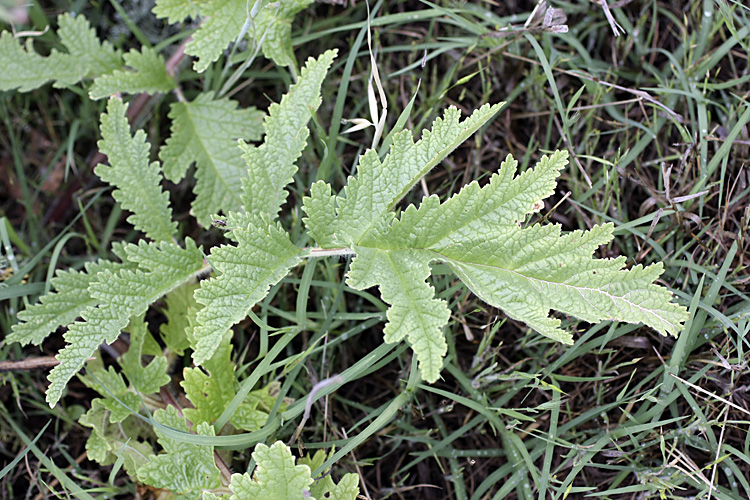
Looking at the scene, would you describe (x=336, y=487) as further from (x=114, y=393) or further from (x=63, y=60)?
(x=63, y=60)

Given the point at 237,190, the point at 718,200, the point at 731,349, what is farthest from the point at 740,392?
the point at 237,190

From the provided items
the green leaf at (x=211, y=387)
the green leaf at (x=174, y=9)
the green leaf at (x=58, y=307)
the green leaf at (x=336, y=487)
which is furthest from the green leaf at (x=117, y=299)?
the green leaf at (x=174, y=9)

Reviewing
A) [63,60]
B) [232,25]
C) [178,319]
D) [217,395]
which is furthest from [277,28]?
[217,395]

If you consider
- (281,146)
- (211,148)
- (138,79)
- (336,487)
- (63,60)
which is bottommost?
(336,487)

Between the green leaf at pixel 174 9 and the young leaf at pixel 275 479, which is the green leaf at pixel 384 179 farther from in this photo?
the green leaf at pixel 174 9

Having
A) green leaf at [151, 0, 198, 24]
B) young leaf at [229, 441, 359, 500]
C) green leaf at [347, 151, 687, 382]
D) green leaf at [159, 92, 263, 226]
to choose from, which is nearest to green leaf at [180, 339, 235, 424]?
young leaf at [229, 441, 359, 500]

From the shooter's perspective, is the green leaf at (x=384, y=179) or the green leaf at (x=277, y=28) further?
the green leaf at (x=277, y=28)
